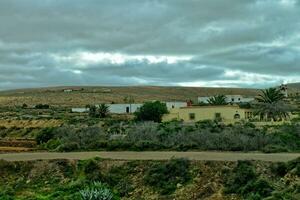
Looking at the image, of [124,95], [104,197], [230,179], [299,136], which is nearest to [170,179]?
[230,179]

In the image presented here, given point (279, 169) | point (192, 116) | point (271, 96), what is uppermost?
point (271, 96)

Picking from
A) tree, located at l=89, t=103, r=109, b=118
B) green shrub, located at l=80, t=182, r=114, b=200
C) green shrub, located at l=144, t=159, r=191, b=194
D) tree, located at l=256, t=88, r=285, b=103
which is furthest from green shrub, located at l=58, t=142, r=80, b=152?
tree, located at l=89, t=103, r=109, b=118

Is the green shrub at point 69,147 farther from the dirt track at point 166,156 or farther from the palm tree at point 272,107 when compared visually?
the palm tree at point 272,107

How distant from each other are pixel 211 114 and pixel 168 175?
58.2 meters

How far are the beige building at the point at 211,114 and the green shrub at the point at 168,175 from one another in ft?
174

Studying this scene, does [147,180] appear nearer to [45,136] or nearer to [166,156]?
[166,156]

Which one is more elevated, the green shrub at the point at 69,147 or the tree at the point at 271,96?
the tree at the point at 271,96

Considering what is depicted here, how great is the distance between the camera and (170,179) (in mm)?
27156

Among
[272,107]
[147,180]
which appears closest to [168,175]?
[147,180]

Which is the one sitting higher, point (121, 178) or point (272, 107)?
point (272, 107)

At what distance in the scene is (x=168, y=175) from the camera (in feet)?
90.2

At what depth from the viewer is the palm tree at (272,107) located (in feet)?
247

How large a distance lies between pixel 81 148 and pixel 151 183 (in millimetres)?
12655

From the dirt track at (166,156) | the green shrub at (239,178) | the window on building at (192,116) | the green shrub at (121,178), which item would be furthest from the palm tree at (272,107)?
the green shrub at (239,178)
